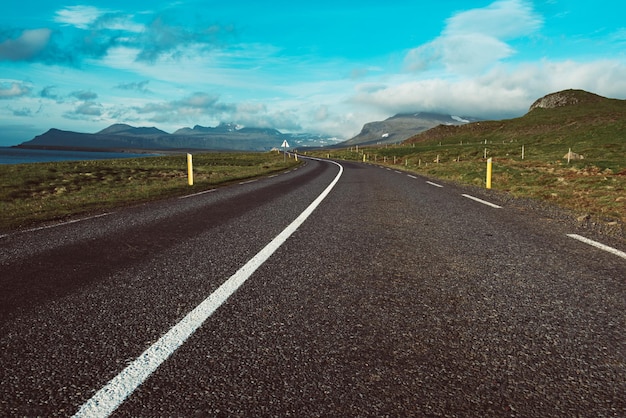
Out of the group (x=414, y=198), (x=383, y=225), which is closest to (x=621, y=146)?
(x=414, y=198)

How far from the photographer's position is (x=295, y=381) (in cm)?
216

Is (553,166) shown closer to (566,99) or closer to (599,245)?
(599,245)

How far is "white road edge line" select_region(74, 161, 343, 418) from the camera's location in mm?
1937

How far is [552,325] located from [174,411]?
2.49 metres

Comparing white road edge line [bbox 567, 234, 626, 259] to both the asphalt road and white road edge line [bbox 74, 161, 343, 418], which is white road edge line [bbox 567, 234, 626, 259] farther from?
white road edge line [bbox 74, 161, 343, 418]

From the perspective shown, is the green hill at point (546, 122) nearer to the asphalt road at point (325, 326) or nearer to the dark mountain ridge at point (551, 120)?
the dark mountain ridge at point (551, 120)

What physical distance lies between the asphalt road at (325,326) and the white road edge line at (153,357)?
0.04m

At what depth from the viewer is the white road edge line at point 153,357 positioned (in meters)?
1.94

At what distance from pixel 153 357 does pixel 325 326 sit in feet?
3.64

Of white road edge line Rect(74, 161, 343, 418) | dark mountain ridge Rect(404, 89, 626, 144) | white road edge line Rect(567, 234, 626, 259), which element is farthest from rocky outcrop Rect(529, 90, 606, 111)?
white road edge line Rect(74, 161, 343, 418)

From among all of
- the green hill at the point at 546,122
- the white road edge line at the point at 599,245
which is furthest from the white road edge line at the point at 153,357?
the green hill at the point at 546,122

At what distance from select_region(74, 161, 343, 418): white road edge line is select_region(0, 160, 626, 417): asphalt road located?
43 millimetres

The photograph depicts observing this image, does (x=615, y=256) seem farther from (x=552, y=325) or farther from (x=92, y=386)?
(x=92, y=386)

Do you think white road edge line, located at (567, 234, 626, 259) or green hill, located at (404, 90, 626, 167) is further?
green hill, located at (404, 90, 626, 167)
